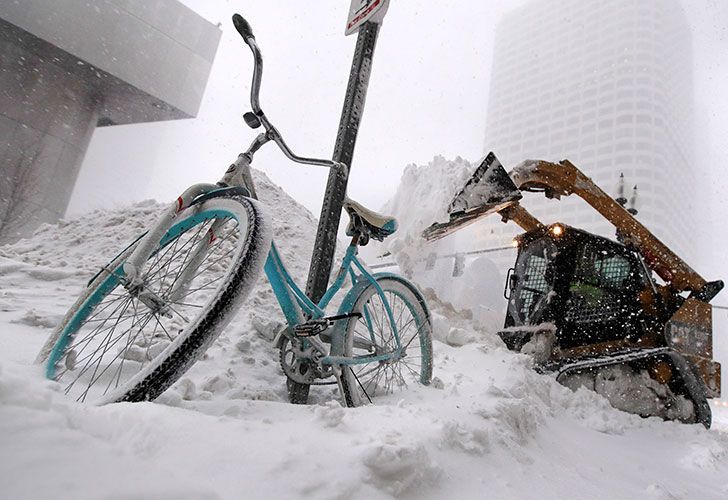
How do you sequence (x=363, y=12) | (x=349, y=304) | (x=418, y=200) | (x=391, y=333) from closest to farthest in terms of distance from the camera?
1. (x=349, y=304)
2. (x=391, y=333)
3. (x=363, y=12)
4. (x=418, y=200)

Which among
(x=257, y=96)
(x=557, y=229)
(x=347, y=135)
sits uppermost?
(x=557, y=229)

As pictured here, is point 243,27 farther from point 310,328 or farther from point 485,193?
point 485,193

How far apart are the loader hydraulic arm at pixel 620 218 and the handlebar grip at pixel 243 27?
13.8ft

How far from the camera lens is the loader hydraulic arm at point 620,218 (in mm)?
5207

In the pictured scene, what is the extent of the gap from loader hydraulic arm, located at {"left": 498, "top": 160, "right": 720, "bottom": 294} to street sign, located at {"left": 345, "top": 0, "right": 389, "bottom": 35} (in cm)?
313

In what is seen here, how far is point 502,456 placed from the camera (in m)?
1.79

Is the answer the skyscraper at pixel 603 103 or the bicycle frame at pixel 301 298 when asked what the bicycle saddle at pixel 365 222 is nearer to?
the bicycle frame at pixel 301 298

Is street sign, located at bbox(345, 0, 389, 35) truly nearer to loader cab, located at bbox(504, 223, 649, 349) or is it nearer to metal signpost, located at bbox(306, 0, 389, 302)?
metal signpost, located at bbox(306, 0, 389, 302)

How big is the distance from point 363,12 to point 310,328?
2.52m

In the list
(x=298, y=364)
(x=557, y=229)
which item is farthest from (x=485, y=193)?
(x=298, y=364)

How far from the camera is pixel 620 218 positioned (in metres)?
5.31

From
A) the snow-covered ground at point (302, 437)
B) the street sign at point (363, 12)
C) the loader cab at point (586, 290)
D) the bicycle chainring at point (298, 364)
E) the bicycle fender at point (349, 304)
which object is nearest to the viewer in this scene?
the snow-covered ground at point (302, 437)

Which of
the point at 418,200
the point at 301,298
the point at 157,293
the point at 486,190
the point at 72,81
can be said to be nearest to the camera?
the point at 157,293

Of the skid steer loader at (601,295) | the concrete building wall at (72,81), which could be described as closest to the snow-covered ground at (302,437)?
the skid steer loader at (601,295)
